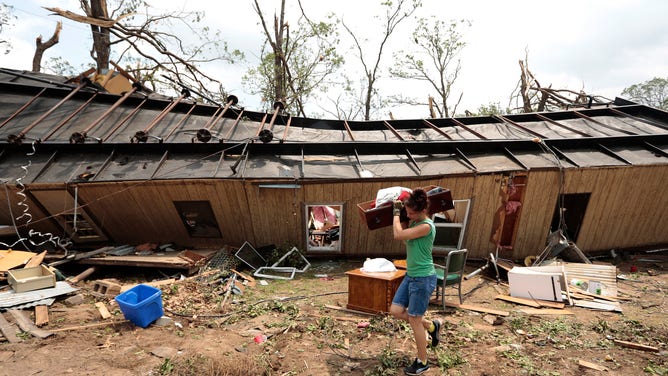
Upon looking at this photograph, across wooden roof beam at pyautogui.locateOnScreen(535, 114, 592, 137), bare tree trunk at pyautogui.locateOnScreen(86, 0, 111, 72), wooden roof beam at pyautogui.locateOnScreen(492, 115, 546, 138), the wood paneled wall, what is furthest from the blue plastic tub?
bare tree trunk at pyautogui.locateOnScreen(86, 0, 111, 72)

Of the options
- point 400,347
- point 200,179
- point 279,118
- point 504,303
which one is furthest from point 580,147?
point 200,179

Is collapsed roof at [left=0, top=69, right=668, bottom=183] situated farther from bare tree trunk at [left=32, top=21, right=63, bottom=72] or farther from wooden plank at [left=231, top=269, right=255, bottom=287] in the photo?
bare tree trunk at [left=32, top=21, right=63, bottom=72]

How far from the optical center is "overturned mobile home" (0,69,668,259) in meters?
8.10

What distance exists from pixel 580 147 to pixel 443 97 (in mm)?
18200

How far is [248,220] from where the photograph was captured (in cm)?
852

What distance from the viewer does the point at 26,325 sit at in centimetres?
509

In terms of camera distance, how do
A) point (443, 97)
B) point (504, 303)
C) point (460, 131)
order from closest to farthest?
point (504, 303)
point (460, 131)
point (443, 97)

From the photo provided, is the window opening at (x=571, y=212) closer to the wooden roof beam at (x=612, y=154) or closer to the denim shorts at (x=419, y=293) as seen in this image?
the wooden roof beam at (x=612, y=154)

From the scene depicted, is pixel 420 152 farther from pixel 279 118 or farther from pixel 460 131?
pixel 279 118

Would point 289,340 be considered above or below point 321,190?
below

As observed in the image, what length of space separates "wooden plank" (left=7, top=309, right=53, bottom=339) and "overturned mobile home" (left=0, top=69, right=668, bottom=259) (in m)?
2.93

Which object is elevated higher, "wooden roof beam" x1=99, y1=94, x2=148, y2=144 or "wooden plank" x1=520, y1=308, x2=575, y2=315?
"wooden roof beam" x1=99, y1=94, x2=148, y2=144

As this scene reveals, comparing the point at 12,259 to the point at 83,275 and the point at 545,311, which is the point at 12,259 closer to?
the point at 83,275

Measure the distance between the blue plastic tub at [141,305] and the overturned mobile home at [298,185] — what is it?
3003mm
